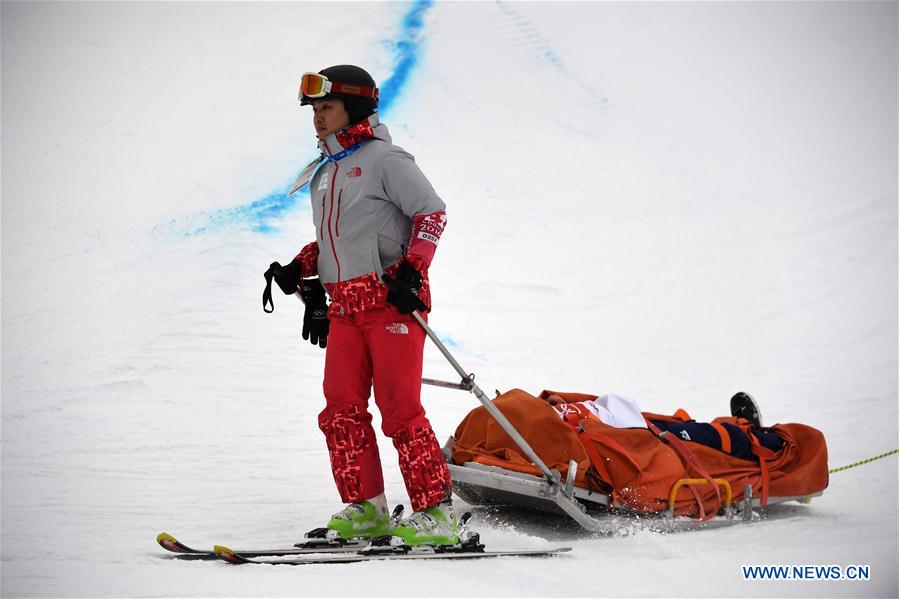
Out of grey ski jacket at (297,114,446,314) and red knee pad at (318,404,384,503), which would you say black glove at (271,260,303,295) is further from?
red knee pad at (318,404,384,503)

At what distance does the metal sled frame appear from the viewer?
327cm

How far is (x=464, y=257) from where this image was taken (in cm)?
962

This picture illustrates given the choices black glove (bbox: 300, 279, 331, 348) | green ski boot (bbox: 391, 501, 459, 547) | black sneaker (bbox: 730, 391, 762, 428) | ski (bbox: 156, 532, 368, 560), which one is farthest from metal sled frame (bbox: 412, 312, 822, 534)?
black sneaker (bbox: 730, 391, 762, 428)

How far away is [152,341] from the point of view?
6434mm

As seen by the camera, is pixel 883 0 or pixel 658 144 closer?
pixel 658 144

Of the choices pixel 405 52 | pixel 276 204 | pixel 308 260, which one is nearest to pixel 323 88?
pixel 308 260

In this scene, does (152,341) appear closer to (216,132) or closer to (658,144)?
(216,132)

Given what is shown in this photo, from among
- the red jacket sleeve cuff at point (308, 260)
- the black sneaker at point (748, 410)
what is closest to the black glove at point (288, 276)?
the red jacket sleeve cuff at point (308, 260)

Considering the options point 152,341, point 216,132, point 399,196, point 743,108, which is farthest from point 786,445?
point 743,108

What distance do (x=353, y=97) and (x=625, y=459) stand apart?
1716mm

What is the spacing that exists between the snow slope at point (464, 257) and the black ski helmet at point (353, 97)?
61.5 inches

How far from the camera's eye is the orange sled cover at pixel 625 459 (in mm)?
3520

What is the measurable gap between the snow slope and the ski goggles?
1596 millimetres

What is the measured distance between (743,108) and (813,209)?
4422 mm
